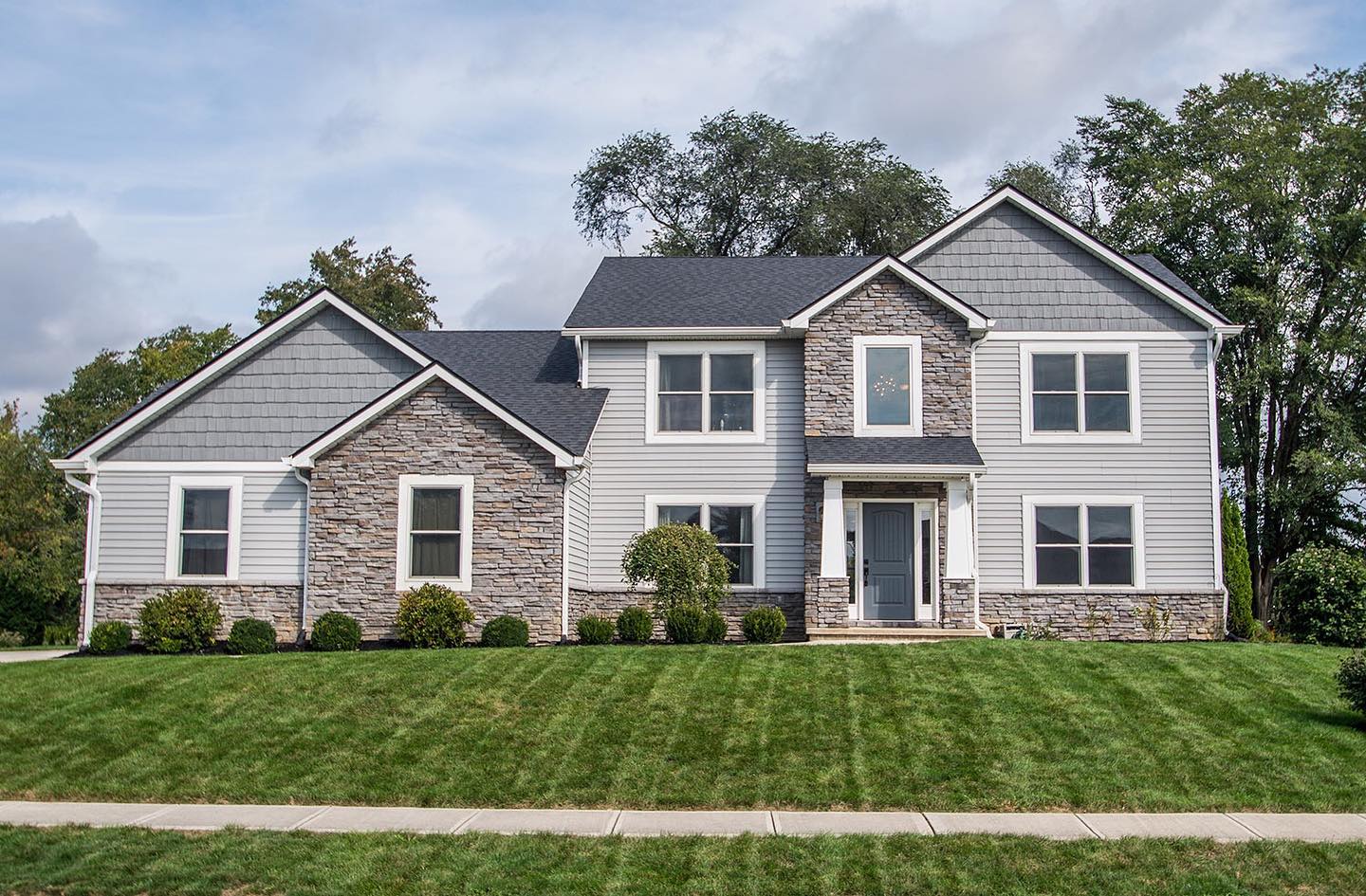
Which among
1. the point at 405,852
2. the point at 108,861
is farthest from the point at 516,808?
the point at 108,861

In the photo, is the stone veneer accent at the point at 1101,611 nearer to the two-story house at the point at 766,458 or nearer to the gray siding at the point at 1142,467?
the two-story house at the point at 766,458

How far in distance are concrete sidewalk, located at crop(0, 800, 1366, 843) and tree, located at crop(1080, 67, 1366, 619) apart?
21.8 metres

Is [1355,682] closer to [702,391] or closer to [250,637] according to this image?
[702,391]

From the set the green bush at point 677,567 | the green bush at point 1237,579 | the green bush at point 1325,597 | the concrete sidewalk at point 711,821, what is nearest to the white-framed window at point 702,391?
the green bush at point 677,567

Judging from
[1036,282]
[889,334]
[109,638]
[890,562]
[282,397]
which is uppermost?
[1036,282]

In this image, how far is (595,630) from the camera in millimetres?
20875

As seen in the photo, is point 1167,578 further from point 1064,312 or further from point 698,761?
point 698,761

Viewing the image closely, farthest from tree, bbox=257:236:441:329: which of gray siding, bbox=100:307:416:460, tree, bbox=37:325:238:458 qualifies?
gray siding, bbox=100:307:416:460

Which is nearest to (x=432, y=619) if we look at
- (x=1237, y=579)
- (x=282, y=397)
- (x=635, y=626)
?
(x=635, y=626)

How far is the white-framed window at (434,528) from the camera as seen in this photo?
21.6m

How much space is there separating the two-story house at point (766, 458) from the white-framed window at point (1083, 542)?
0.17 feet

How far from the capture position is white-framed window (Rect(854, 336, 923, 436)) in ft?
76.6

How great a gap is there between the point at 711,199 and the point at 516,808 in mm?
38760

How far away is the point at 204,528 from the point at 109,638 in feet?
9.19
